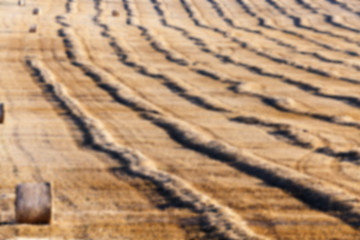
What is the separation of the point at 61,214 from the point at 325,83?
8.48m

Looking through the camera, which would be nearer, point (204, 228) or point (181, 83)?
point (204, 228)

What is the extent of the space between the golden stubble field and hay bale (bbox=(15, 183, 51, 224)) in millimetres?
99

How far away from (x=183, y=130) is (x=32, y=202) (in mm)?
4230

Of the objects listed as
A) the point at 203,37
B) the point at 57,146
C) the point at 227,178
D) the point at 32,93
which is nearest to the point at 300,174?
the point at 227,178

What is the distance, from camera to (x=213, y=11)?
90.0 feet

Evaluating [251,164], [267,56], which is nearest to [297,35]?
[267,56]

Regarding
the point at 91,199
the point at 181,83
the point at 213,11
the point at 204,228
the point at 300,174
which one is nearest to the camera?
the point at 204,228

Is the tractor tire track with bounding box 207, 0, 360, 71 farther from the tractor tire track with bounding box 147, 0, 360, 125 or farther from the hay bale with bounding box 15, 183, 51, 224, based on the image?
the hay bale with bounding box 15, 183, 51, 224

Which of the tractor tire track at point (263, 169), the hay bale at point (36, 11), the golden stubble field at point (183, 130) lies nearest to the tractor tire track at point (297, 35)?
the golden stubble field at point (183, 130)

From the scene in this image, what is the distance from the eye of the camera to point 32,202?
6609 millimetres

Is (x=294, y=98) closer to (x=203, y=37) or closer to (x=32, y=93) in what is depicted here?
(x=32, y=93)

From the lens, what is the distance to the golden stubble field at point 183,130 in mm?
7078

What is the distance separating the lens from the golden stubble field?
279 inches

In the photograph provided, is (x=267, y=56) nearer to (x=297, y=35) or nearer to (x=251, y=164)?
(x=297, y=35)
